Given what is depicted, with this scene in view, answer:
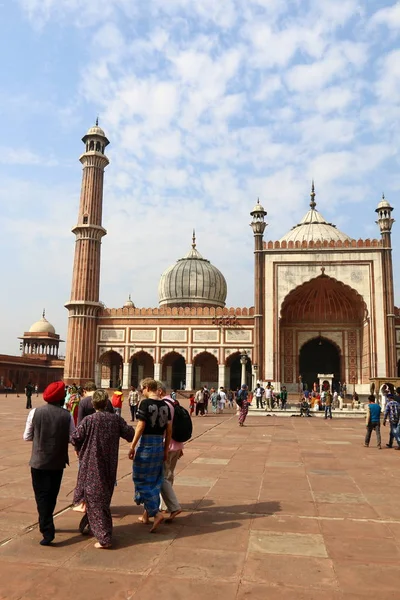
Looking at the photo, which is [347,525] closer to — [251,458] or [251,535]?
[251,535]

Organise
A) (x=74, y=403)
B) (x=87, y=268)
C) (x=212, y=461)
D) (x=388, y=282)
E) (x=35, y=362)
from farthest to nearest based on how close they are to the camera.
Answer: (x=35, y=362) < (x=87, y=268) < (x=388, y=282) < (x=74, y=403) < (x=212, y=461)

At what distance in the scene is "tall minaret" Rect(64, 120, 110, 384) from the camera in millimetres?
33062

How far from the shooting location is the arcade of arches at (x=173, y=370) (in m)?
33.5

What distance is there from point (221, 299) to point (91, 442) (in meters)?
37.2

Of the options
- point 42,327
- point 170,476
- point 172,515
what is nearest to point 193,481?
point 170,476

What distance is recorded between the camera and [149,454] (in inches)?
167

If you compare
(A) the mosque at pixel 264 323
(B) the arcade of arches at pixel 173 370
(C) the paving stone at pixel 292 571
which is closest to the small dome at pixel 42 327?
(A) the mosque at pixel 264 323

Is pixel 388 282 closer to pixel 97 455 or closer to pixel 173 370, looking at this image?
pixel 173 370

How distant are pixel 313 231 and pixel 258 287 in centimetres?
859

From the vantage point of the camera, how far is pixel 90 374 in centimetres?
3331

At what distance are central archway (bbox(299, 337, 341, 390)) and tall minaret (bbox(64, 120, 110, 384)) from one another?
14116 millimetres

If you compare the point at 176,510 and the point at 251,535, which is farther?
the point at 176,510

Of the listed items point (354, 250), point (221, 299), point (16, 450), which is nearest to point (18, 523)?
point (16, 450)

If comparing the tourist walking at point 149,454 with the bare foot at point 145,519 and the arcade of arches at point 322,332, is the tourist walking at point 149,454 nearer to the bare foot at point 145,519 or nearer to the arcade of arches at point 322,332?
the bare foot at point 145,519
